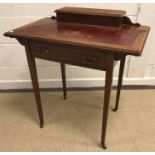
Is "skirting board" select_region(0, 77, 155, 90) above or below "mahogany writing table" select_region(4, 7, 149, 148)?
below

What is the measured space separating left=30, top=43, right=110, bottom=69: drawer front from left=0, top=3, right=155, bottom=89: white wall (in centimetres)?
57

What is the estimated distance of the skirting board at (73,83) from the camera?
184 centimetres

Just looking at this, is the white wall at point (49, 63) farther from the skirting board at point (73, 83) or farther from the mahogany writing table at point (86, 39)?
the mahogany writing table at point (86, 39)

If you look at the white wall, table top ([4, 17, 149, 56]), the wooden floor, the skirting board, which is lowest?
the wooden floor

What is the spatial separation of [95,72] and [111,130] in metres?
0.58

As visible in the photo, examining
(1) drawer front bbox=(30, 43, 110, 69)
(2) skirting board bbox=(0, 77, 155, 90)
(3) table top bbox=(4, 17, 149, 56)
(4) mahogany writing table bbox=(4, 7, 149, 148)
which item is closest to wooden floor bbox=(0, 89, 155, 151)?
(2) skirting board bbox=(0, 77, 155, 90)

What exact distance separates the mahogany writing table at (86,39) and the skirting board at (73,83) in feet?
1.98

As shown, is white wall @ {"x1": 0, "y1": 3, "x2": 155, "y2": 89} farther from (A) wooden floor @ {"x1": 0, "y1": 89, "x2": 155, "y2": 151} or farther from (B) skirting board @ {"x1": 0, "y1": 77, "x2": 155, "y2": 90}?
(A) wooden floor @ {"x1": 0, "y1": 89, "x2": 155, "y2": 151}

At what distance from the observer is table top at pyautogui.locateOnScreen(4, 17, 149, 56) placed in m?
0.90

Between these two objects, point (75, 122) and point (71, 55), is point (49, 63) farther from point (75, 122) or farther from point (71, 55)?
point (71, 55)

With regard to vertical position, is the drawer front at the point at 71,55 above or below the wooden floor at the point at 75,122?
above

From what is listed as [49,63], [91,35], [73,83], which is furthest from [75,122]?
[91,35]

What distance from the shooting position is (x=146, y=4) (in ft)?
4.85

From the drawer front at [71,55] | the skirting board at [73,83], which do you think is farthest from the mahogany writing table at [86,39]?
the skirting board at [73,83]
